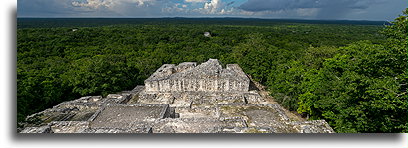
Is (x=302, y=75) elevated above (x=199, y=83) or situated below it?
above

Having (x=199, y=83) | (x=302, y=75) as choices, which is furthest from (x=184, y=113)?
(x=302, y=75)

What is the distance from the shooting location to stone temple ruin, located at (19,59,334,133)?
566 centimetres

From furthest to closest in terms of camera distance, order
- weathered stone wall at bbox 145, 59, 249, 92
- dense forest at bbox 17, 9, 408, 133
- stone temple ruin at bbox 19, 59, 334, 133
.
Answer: weathered stone wall at bbox 145, 59, 249, 92, stone temple ruin at bbox 19, 59, 334, 133, dense forest at bbox 17, 9, 408, 133

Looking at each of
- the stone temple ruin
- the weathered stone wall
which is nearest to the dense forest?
the stone temple ruin

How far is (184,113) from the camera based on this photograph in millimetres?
8453

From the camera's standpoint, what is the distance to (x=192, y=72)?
490 inches

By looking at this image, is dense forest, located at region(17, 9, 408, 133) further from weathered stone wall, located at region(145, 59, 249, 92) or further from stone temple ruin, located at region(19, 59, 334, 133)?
weathered stone wall, located at region(145, 59, 249, 92)

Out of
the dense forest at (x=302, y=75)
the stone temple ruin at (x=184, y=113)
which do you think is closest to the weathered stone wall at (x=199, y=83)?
the stone temple ruin at (x=184, y=113)

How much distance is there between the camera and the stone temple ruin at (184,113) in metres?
5.66

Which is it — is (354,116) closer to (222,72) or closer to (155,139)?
(155,139)

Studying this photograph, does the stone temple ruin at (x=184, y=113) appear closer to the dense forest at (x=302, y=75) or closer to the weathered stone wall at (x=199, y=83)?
the weathered stone wall at (x=199, y=83)

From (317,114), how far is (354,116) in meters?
3.87

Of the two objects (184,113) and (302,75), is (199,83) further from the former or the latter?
(302,75)
